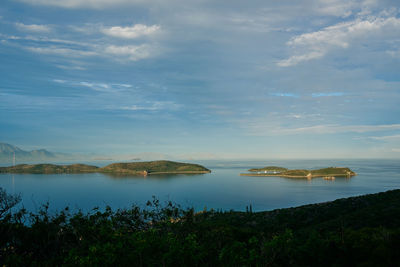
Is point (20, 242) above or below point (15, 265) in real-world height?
below

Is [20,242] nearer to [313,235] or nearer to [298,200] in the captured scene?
[313,235]

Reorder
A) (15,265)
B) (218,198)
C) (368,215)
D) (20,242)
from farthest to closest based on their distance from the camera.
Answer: (218,198) → (368,215) → (20,242) → (15,265)

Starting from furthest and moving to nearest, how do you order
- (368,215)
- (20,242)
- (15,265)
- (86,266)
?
(368,215), (20,242), (15,265), (86,266)

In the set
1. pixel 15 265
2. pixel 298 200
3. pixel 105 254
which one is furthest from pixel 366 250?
pixel 298 200

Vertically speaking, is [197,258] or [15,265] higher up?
[197,258]

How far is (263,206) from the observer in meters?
100

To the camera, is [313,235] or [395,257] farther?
[313,235]

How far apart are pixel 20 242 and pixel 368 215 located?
82.9ft

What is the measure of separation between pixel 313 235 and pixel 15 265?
23.8 ft

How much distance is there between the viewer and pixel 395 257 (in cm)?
582

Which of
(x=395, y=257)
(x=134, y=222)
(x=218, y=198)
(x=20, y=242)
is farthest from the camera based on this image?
(x=218, y=198)

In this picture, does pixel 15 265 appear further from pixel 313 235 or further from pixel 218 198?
pixel 218 198

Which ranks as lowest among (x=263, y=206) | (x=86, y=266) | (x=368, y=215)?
(x=263, y=206)

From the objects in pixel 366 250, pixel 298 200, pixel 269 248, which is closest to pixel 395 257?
pixel 366 250
